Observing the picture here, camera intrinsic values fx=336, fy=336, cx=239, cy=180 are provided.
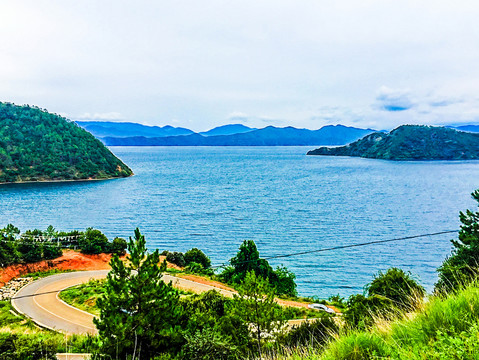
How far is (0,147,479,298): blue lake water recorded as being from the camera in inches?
1591

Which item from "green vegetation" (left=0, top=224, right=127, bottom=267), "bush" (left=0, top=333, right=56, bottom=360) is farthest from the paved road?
"bush" (left=0, top=333, right=56, bottom=360)

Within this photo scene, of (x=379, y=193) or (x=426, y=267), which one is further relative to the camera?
(x=379, y=193)

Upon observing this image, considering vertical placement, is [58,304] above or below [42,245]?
below

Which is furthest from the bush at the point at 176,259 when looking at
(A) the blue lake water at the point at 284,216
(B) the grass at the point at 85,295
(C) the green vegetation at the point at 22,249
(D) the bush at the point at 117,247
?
(C) the green vegetation at the point at 22,249

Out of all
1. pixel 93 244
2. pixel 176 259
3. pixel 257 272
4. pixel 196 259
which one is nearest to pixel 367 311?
pixel 257 272

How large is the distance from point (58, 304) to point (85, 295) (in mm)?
1939

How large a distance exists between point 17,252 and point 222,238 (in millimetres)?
24698

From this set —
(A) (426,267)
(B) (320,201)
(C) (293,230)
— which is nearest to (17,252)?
(C) (293,230)

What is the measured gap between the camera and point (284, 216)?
60250 mm

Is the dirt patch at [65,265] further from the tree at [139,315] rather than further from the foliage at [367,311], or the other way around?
the tree at [139,315]

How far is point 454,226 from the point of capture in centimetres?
5178

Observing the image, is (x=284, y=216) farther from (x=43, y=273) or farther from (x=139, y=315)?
(x=139, y=315)

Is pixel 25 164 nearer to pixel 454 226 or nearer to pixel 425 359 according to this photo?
pixel 454 226

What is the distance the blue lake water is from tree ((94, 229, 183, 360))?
78.4 ft
